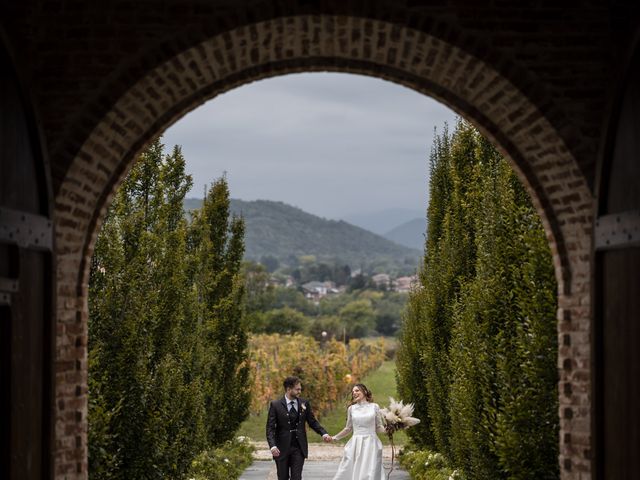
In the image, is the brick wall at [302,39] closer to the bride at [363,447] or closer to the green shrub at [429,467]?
the bride at [363,447]

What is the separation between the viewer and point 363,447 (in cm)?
1252

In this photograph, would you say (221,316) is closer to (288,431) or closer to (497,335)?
(288,431)

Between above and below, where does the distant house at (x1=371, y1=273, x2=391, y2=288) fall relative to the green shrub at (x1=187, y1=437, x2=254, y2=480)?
above

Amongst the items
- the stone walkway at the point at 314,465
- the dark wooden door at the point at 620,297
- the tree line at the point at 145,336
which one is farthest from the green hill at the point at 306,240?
the dark wooden door at the point at 620,297

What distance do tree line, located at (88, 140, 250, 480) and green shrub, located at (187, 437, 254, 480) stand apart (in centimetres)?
17

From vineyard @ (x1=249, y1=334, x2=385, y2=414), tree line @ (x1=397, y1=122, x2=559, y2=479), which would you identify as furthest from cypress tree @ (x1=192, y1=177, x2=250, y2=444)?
vineyard @ (x1=249, y1=334, x2=385, y2=414)

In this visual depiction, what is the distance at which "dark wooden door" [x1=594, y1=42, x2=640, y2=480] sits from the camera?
5992 millimetres

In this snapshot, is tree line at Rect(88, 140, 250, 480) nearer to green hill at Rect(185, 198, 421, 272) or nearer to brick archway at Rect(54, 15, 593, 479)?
brick archway at Rect(54, 15, 593, 479)

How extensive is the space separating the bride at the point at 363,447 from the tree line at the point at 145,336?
2.01 metres

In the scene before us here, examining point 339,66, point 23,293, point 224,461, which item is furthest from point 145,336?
point 224,461

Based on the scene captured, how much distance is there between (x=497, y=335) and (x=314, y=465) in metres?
9.86

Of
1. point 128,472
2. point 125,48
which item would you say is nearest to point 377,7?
point 125,48

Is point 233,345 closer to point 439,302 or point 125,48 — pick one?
point 439,302

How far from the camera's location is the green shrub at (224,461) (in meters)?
15.7
